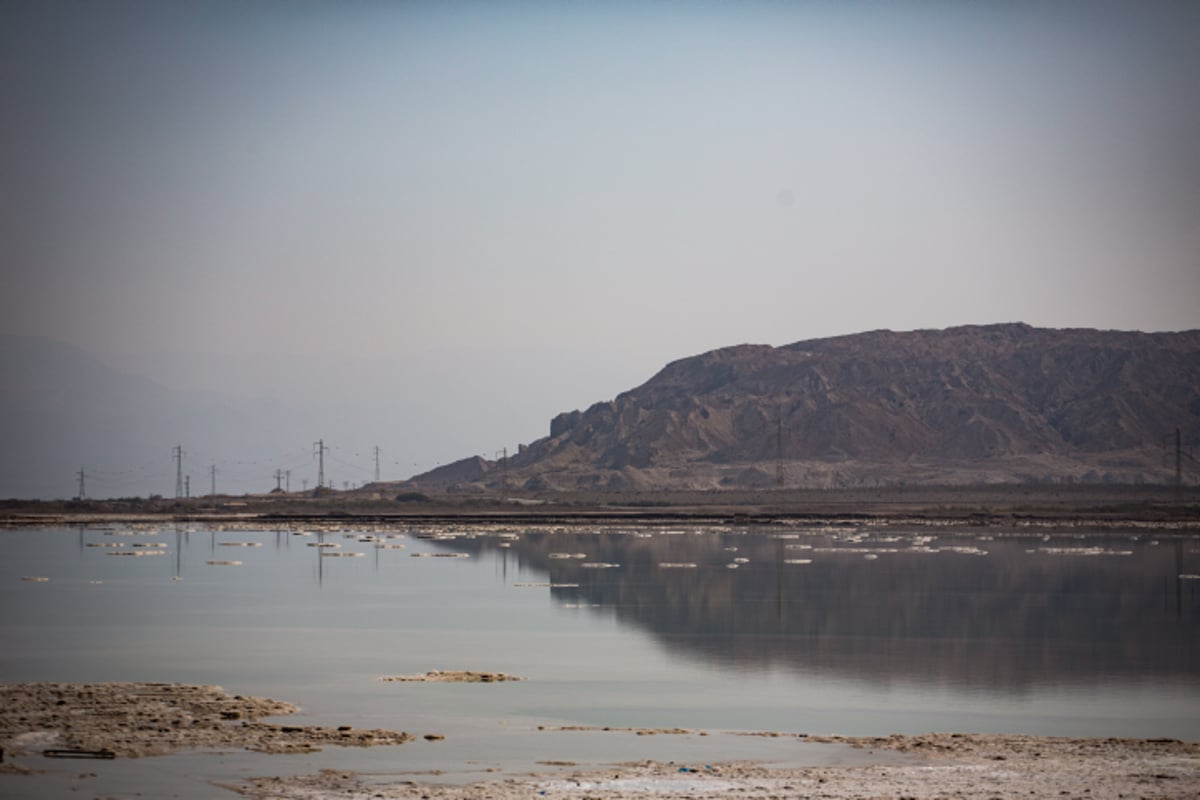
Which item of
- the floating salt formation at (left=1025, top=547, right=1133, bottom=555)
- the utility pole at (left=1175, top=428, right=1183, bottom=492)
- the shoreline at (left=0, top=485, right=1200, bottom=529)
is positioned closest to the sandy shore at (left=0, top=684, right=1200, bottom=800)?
the floating salt formation at (left=1025, top=547, right=1133, bottom=555)

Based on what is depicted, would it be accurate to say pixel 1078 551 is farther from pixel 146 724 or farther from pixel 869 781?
pixel 146 724

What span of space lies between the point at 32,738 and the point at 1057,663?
19.5 meters

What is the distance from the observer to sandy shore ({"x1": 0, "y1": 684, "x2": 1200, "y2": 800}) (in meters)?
15.6

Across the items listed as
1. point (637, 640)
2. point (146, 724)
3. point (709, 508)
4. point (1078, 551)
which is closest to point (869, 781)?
point (146, 724)

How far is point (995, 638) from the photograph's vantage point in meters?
32.0

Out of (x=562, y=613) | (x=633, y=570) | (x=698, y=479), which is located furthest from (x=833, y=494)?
(x=562, y=613)

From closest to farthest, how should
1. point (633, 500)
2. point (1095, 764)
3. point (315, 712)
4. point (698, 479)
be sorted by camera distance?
1. point (1095, 764)
2. point (315, 712)
3. point (633, 500)
4. point (698, 479)

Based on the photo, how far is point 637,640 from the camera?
3147 centimetres

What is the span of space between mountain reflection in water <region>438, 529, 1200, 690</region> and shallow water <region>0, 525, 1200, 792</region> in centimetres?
14

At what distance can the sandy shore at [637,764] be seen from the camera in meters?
15.6

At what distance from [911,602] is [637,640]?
38.1ft

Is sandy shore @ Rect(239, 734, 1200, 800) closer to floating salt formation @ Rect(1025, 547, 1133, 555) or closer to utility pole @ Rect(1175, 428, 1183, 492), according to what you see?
floating salt formation @ Rect(1025, 547, 1133, 555)

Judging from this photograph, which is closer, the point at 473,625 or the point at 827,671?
the point at 827,671

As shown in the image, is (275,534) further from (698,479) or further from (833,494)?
(698,479)
